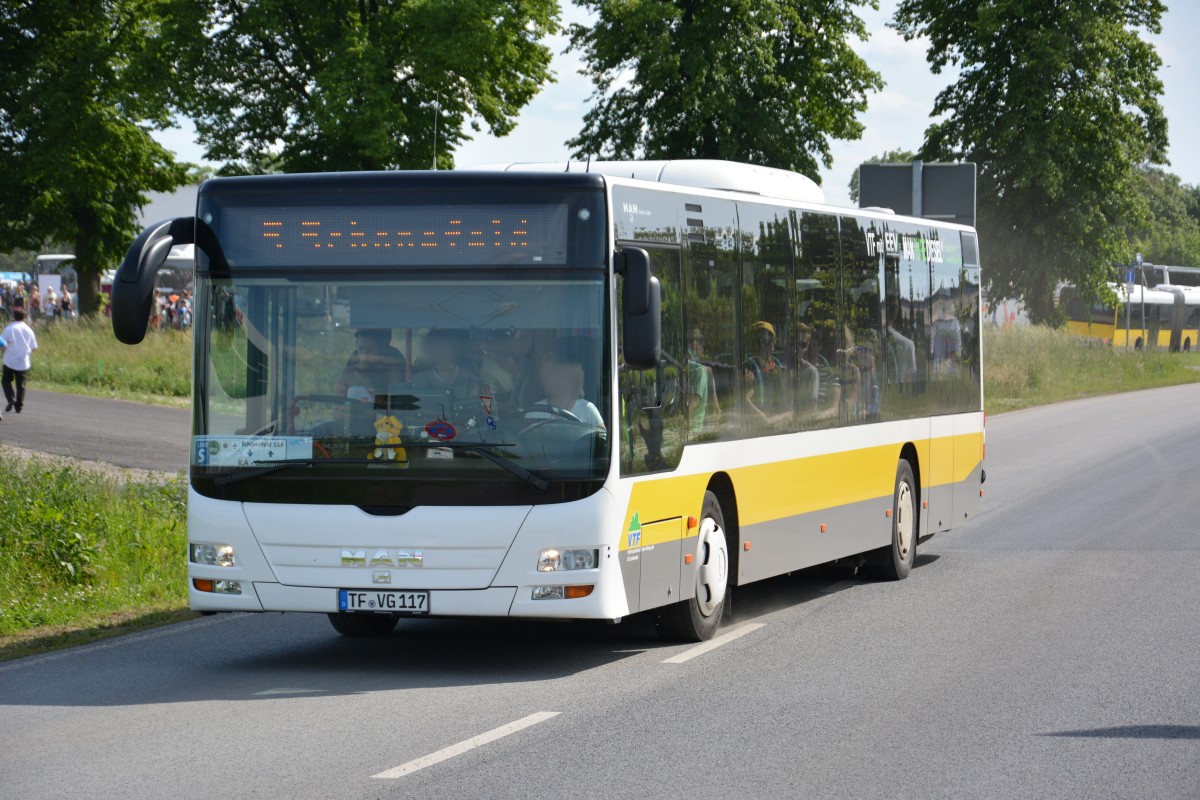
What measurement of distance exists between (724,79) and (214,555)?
37320mm

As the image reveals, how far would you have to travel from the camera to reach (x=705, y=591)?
10734 millimetres

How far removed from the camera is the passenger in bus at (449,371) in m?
9.33

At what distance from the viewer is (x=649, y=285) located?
910 cm

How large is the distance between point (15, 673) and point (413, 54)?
31923mm

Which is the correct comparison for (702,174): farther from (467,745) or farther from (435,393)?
(467,745)

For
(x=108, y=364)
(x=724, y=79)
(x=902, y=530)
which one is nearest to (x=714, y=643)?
(x=902, y=530)

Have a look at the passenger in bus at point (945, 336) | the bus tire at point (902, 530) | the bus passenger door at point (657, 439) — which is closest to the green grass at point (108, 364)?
the passenger in bus at point (945, 336)

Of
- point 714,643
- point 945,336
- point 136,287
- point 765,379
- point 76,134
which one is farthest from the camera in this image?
point 76,134

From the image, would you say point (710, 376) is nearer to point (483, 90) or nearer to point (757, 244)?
point (757, 244)

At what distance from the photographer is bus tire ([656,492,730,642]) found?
10.6 m

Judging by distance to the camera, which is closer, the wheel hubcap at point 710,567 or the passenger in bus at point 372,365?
the passenger in bus at point 372,365

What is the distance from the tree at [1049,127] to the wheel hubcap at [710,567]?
4657cm

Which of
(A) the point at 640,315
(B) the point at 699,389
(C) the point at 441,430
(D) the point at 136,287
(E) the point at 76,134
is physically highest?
(E) the point at 76,134

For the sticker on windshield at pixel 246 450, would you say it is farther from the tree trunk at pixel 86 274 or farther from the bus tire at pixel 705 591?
the tree trunk at pixel 86 274
